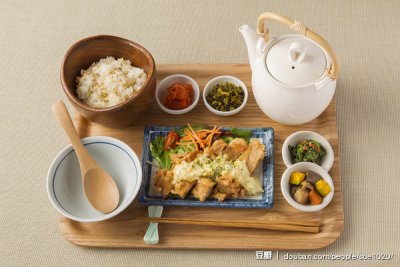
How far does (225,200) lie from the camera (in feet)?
7.70

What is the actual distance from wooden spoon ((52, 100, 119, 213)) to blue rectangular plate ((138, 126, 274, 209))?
162 mm

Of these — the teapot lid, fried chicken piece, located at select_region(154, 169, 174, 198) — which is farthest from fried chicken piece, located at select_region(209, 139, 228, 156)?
the teapot lid

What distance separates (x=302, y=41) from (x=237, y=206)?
3.10 ft

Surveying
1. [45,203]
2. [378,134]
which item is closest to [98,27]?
[45,203]

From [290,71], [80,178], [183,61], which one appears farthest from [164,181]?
[183,61]

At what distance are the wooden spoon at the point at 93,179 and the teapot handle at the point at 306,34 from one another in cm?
115

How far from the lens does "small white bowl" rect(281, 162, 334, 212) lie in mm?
2250

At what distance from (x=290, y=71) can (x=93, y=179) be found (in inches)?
47.8

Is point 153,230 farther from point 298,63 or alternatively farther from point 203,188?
point 298,63

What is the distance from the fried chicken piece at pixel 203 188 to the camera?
229 centimetres

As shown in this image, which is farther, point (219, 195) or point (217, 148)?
point (217, 148)

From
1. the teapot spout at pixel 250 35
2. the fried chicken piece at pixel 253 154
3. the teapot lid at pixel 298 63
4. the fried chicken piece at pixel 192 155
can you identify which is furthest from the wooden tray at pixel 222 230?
the teapot spout at pixel 250 35

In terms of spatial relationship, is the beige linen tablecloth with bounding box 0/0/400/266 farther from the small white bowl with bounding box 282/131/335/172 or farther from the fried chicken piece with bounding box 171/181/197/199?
the fried chicken piece with bounding box 171/181/197/199

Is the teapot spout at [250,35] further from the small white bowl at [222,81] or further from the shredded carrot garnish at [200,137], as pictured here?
the shredded carrot garnish at [200,137]
